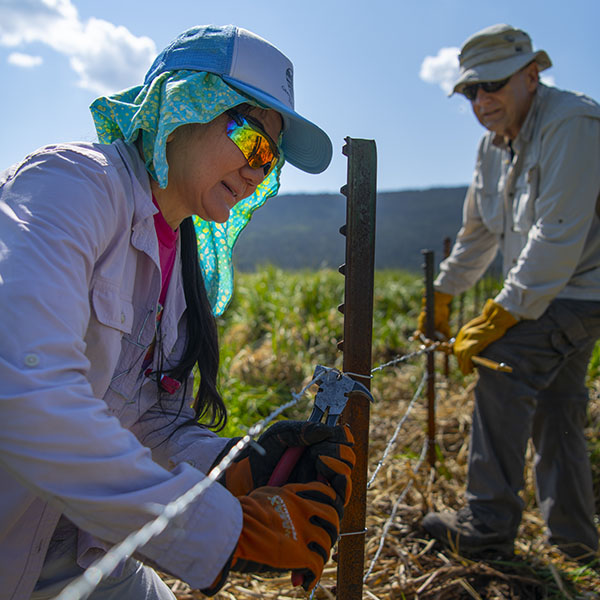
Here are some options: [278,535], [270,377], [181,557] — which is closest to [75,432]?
[181,557]

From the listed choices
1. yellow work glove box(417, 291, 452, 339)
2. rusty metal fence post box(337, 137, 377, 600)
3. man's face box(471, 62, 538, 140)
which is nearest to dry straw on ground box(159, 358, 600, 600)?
rusty metal fence post box(337, 137, 377, 600)

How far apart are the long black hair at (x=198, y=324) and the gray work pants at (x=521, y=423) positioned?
5.25 ft

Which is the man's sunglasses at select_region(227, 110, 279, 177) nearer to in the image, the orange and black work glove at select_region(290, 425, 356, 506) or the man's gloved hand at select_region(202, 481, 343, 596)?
the orange and black work glove at select_region(290, 425, 356, 506)

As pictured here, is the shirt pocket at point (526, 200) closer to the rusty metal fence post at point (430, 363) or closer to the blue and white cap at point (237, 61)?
the rusty metal fence post at point (430, 363)

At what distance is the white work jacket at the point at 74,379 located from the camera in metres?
0.91

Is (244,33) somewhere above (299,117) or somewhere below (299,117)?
above

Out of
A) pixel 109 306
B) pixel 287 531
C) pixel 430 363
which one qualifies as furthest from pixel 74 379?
pixel 430 363

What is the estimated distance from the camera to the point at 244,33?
1.49m

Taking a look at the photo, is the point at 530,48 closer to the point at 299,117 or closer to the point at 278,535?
the point at 299,117

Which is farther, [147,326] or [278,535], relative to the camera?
[147,326]

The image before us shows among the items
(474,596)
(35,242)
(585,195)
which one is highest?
(585,195)

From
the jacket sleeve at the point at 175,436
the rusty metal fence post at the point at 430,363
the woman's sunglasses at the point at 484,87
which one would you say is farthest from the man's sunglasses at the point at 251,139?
the rusty metal fence post at the point at 430,363

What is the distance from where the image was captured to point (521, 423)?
2762mm

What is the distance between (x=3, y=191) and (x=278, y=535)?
2.95 ft
